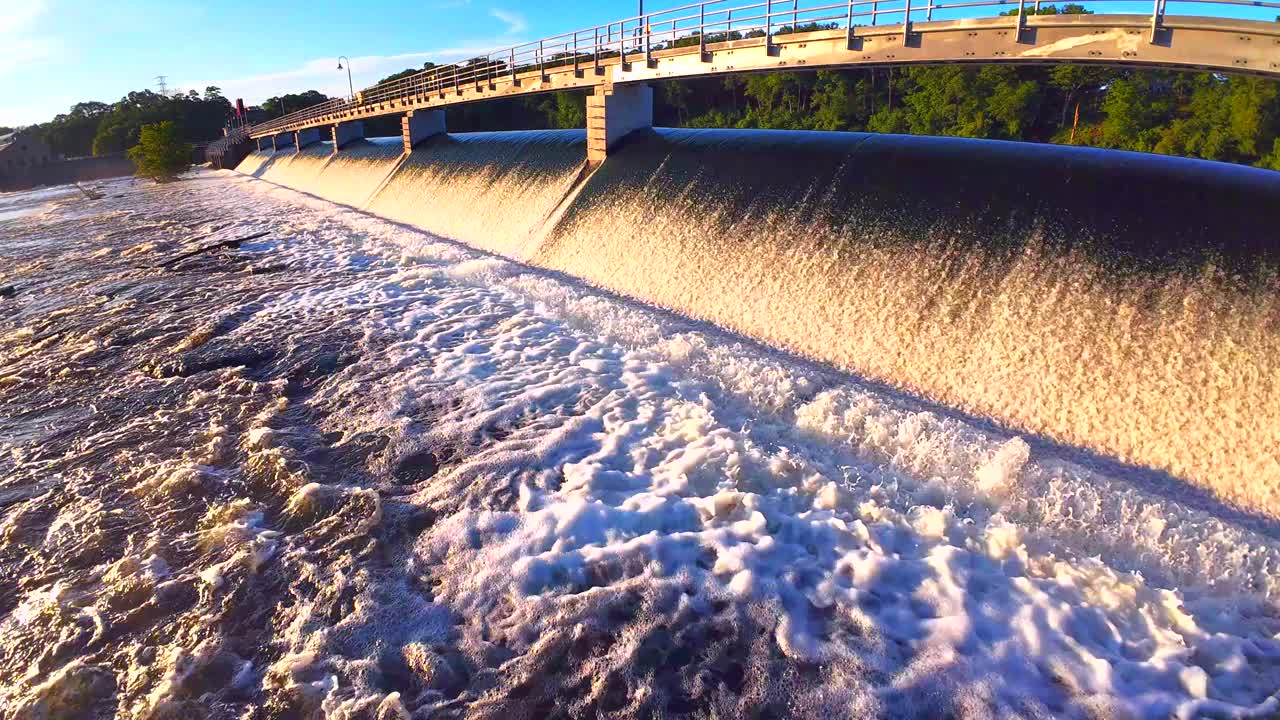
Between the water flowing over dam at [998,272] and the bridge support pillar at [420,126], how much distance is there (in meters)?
18.1

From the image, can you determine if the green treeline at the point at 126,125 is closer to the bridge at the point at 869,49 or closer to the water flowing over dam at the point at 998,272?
the bridge at the point at 869,49

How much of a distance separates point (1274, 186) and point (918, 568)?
8238mm

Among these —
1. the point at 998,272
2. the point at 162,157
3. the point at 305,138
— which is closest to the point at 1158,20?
the point at 998,272

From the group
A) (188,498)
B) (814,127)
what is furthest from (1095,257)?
(814,127)

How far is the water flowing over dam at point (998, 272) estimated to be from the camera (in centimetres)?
668

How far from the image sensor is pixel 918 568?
5324mm

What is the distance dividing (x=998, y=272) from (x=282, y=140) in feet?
226

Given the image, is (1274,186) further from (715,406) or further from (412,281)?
(412,281)

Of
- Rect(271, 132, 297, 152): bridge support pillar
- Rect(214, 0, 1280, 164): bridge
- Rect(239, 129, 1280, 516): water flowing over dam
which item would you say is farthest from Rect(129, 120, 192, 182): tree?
Rect(239, 129, 1280, 516): water flowing over dam

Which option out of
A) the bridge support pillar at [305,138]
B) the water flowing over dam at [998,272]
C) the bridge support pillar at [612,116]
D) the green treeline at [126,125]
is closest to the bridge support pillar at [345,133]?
the bridge support pillar at [305,138]

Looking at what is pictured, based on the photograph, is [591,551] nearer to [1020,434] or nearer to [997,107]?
[1020,434]

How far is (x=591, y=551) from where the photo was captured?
5.66m

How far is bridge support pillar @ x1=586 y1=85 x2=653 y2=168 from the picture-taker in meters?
17.9

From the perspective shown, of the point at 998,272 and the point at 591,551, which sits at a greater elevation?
the point at 998,272
